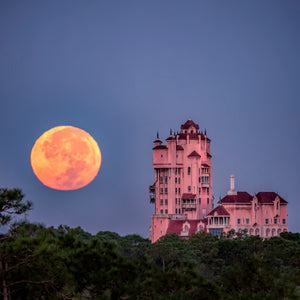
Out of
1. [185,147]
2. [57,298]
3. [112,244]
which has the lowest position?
[57,298]

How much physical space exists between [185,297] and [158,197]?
105m

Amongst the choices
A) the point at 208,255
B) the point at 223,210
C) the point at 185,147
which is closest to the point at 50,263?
the point at 208,255

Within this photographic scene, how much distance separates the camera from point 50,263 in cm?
5022

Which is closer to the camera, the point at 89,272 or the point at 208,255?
the point at 89,272

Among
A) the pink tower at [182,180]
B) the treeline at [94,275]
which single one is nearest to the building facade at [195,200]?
the pink tower at [182,180]

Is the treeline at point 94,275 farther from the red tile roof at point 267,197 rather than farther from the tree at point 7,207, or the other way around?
the red tile roof at point 267,197

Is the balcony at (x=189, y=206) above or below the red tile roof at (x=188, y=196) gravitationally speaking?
below

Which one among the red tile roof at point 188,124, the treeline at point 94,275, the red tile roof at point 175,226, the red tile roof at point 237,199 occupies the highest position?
the red tile roof at point 188,124

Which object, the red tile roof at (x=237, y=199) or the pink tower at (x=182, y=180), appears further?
the pink tower at (x=182, y=180)

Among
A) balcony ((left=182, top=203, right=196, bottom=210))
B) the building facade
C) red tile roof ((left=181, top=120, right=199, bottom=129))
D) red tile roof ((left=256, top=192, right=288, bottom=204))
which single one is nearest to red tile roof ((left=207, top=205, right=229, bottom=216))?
the building facade

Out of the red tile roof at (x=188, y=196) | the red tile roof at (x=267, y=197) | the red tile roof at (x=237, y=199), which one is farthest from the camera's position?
the red tile roof at (x=188, y=196)

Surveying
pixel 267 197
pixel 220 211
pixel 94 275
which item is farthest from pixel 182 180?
pixel 94 275

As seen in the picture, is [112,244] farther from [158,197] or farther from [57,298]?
[158,197]

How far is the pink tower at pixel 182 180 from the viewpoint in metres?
157
